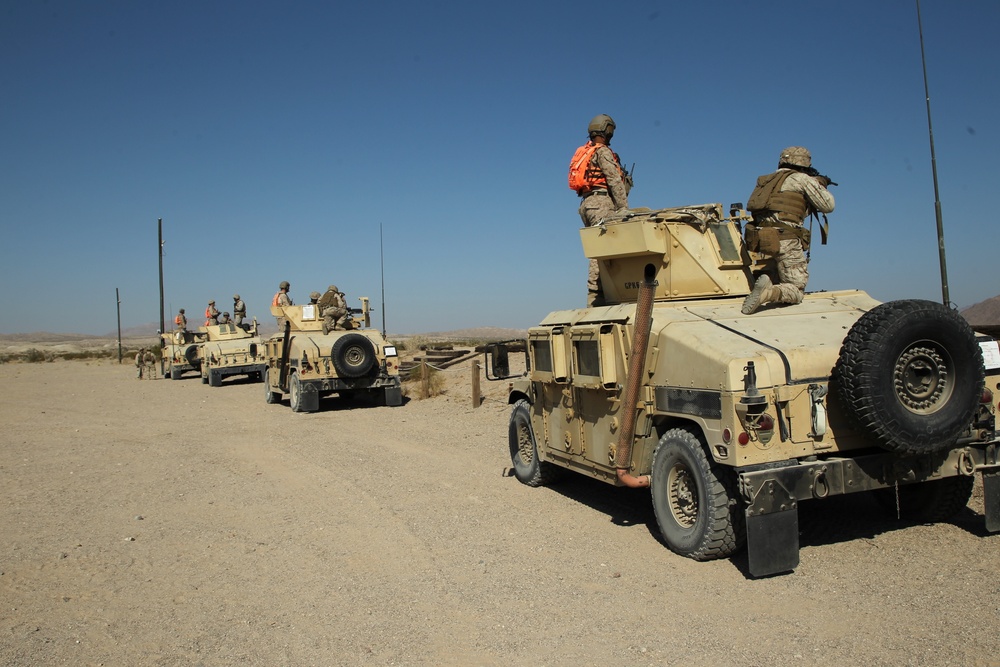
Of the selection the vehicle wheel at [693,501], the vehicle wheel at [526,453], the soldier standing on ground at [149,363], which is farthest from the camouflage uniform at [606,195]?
the soldier standing on ground at [149,363]

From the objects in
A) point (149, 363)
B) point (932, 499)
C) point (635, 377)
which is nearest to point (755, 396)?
point (635, 377)

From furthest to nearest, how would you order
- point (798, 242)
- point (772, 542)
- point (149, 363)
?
point (149, 363)
point (798, 242)
point (772, 542)

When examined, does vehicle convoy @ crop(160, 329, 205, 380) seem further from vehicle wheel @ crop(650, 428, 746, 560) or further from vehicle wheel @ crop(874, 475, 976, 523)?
vehicle wheel @ crop(874, 475, 976, 523)

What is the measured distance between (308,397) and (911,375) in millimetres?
13543

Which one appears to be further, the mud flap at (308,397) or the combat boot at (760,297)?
the mud flap at (308,397)

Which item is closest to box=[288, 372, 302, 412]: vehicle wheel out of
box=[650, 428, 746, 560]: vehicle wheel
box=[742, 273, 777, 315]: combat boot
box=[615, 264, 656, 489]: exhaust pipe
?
box=[615, 264, 656, 489]: exhaust pipe

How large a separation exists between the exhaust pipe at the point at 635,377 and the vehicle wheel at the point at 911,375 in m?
1.39

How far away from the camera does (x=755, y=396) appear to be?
5168mm

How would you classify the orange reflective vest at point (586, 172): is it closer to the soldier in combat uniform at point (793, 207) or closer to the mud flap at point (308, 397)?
the soldier in combat uniform at point (793, 207)

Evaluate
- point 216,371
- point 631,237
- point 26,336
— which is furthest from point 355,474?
point 26,336

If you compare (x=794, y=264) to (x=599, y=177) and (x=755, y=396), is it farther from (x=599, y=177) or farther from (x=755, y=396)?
(x=599, y=177)

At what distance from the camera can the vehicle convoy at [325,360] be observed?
56.3 feet

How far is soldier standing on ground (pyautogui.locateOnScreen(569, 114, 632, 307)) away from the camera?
27.5 ft

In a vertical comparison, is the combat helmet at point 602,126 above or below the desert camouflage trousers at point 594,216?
Result: above
